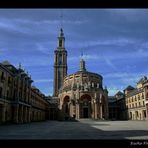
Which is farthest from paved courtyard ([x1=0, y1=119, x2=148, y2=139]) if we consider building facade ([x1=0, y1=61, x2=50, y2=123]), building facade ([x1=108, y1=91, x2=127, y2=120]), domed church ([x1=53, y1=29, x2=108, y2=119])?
building facade ([x1=108, y1=91, x2=127, y2=120])

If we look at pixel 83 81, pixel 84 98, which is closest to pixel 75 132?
pixel 84 98

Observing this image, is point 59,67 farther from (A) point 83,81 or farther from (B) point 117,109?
(B) point 117,109

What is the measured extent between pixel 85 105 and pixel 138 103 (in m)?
20.5

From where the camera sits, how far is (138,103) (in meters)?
82.5

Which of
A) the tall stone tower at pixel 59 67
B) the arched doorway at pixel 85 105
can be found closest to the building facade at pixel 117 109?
the arched doorway at pixel 85 105

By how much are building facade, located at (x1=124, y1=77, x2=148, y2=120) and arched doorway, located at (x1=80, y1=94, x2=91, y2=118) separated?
18300 millimetres

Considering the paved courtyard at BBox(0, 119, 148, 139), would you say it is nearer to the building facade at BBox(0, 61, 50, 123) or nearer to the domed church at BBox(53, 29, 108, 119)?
the building facade at BBox(0, 61, 50, 123)

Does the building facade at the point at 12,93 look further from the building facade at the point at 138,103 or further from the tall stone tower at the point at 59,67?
the tall stone tower at the point at 59,67

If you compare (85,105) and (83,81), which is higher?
(83,81)

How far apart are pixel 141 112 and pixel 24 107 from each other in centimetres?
4578

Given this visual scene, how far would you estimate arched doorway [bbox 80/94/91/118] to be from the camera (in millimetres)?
86000
